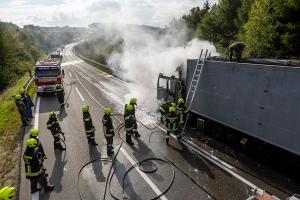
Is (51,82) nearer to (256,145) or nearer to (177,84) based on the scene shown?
(177,84)

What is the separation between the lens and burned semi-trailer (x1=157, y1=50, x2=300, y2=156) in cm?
689

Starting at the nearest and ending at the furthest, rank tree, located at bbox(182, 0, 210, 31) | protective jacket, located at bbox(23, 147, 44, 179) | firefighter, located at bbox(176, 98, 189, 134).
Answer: protective jacket, located at bbox(23, 147, 44, 179), firefighter, located at bbox(176, 98, 189, 134), tree, located at bbox(182, 0, 210, 31)

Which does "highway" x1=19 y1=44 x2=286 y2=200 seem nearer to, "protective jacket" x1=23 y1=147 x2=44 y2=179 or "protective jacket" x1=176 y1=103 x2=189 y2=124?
"protective jacket" x1=23 y1=147 x2=44 y2=179

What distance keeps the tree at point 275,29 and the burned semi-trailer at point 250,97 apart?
784cm

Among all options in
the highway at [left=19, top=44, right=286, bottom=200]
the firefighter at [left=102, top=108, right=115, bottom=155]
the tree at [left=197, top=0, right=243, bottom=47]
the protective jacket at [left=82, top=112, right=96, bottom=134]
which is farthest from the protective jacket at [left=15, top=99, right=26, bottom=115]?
the tree at [left=197, top=0, right=243, bottom=47]

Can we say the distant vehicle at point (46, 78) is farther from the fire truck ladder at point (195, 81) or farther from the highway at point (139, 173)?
the fire truck ladder at point (195, 81)

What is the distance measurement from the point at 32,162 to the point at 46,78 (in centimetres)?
1378

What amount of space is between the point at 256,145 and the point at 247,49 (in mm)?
10853

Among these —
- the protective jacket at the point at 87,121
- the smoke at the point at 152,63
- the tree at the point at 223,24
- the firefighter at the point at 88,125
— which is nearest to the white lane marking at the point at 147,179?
the firefighter at the point at 88,125

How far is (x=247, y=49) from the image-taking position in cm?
1747

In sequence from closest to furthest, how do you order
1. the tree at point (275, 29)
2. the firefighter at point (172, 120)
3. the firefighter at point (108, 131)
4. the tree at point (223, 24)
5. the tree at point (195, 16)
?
the firefighter at point (108, 131)
the firefighter at point (172, 120)
the tree at point (275, 29)
the tree at point (223, 24)
the tree at point (195, 16)

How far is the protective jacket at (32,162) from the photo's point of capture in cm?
675

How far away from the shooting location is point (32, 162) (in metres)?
6.81

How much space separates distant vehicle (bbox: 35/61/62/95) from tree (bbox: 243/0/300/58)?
14709 millimetres
